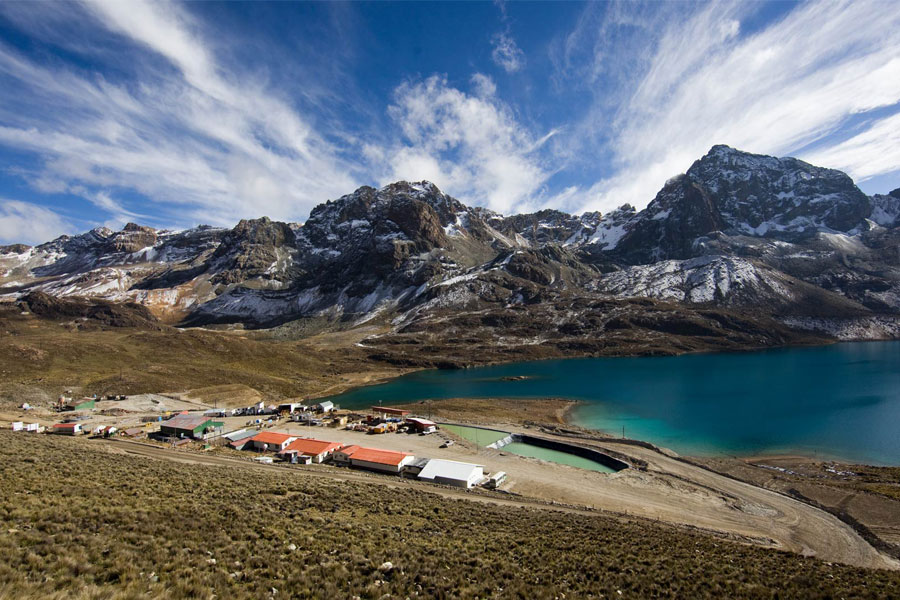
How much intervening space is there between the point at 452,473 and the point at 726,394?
7384 cm

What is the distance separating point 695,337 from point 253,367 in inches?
6267

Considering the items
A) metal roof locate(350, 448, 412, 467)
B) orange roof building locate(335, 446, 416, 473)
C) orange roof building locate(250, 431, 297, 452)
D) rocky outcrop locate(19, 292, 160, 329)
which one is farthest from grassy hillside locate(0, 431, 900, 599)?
rocky outcrop locate(19, 292, 160, 329)

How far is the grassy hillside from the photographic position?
40.3 ft

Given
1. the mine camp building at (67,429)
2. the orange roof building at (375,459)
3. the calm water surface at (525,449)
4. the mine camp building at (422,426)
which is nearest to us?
the orange roof building at (375,459)

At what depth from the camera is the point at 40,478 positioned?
21328 mm

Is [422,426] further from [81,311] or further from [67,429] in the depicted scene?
[81,311]

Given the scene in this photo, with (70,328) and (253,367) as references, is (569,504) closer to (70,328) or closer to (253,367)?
(253,367)

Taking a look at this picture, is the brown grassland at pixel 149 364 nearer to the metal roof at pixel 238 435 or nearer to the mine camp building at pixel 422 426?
the metal roof at pixel 238 435

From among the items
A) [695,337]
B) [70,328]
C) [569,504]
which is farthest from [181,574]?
A: [695,337]

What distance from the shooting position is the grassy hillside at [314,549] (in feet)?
40.3

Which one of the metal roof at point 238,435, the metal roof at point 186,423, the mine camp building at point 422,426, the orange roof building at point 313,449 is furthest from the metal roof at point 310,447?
the mine camp building at point 422,426

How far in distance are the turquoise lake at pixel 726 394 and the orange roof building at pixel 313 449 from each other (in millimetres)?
42870

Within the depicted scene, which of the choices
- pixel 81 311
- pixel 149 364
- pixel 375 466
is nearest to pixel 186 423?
pixel 375 466

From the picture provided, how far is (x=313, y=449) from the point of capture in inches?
1838
